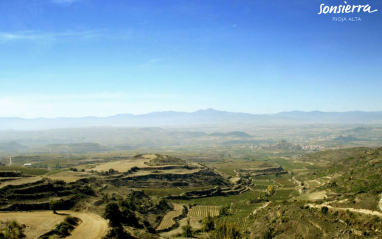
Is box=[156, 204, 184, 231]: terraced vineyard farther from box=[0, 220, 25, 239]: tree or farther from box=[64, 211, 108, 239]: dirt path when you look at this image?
box=[0, 220, 25, 239]: tree

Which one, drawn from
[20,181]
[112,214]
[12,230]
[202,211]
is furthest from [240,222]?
[20,181]

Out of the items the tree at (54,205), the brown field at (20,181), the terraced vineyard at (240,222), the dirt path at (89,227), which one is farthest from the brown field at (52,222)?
the terraced vineyard at (240,222)

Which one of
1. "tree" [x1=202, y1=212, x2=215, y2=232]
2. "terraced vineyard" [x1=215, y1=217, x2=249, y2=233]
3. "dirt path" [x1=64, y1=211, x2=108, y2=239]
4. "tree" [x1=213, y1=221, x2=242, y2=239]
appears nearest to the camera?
"dirt path" [x1=64, y1=211, x2=108, y2=239]

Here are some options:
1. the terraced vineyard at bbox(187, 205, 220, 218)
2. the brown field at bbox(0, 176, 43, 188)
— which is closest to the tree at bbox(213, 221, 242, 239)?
the terraced vineyard at bbox(187, 205, 220, 218)

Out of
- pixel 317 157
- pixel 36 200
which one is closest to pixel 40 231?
pixel 36 200

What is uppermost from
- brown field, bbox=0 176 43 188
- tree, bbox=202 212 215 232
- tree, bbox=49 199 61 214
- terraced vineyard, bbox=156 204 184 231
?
brown field, bbox=0 176 43 188

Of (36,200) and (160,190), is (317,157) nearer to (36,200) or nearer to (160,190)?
(160,190)

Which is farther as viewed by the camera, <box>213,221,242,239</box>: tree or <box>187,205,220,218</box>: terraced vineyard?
<box>187,205,220,218</box>: terraced vineyard
